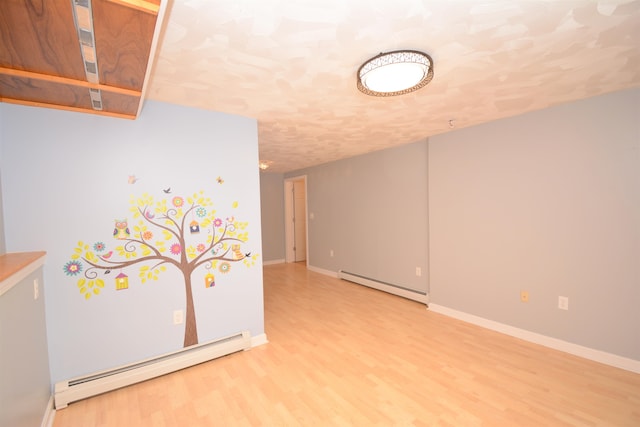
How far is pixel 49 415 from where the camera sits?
1660 millimetres

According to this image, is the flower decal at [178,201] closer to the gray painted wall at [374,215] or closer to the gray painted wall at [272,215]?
the gray painted wall at [374,215]

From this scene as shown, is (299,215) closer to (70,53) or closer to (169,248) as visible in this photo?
(169,248)

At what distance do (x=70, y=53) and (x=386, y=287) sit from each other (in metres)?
4.12

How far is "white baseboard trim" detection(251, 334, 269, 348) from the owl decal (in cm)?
146

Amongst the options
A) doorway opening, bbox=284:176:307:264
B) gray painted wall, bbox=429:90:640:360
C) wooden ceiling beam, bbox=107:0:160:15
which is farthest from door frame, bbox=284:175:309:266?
wooden ceiling beam, bbox=107:0:160:15

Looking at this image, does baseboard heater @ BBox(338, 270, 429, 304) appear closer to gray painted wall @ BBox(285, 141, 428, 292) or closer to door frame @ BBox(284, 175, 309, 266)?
gray painted wall @ BBox(285, 141, 428, 292)

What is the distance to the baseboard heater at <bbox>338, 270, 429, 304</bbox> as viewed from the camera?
144 inches

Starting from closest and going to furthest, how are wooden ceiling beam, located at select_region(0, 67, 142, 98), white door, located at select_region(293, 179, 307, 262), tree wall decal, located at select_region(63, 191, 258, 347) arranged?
wooden ceiling beam, located at select_region(0, 67, 142, 98), tree wall decal, located at select_region(63, 191, 258, 347), white door, located at select_region(293, 179, 307, 262)

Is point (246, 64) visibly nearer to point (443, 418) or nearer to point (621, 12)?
point (621, 12)

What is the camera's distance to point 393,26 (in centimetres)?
129

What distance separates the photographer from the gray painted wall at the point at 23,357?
3.72ft

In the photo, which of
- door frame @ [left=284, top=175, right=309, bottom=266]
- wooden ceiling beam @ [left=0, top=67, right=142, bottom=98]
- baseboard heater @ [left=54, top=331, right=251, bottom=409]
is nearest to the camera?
wooden ceiling beam @ [left=0, top=67, right=142, bottom=98]

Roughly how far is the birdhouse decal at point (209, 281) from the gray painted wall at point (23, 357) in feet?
3.35

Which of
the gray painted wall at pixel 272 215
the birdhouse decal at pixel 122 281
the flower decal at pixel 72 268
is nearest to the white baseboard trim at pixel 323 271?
the gray painted wall at pixel 272 215
